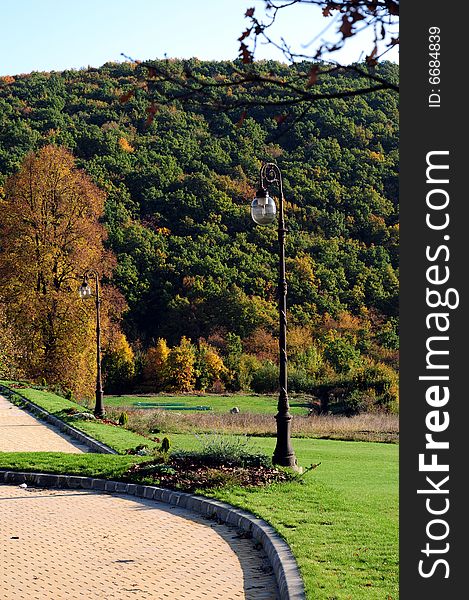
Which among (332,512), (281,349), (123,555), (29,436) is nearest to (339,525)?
(332,512)

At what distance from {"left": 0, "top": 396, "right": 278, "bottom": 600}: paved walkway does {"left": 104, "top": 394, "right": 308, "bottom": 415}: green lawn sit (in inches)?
1076

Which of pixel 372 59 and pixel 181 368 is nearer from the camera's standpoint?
pixel 372 59

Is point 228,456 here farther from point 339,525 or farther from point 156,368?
point 156,368

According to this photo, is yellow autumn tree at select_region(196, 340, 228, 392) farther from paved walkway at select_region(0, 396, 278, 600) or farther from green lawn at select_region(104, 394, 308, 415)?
paved walkway at select_region(0, 396, 278, 600)

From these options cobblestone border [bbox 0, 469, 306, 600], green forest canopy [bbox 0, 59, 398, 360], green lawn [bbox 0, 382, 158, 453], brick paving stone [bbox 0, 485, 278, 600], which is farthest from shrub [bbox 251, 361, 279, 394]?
brick paving stone [bbox 0, 485, 278, 600]

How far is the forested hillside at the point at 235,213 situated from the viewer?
60.0m

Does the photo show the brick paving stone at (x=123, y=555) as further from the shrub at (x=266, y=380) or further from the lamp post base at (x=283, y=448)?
the shrub at (x=266, y=380)

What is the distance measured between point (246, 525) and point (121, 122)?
72234 mm

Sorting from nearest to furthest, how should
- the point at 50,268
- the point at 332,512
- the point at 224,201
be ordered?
the point at 332,512 → the point at 50,268 → the point at 224,201

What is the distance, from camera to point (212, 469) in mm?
13805

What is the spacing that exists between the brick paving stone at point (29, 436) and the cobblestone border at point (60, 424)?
18cm

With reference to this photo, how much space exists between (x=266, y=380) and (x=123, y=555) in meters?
42.4

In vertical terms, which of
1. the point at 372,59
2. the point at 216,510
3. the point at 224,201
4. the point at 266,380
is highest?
the point at 224,201

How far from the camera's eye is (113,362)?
52812 mm
